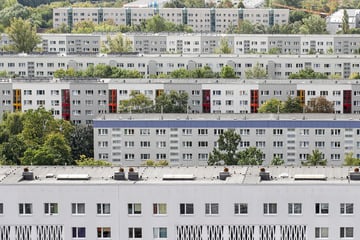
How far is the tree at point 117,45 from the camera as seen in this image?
6031 cm

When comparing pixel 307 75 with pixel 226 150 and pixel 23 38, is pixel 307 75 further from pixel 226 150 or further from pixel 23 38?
pixel 226 150

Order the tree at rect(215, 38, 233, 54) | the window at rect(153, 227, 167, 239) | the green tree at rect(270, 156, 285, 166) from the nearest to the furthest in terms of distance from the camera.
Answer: the window at rect(153, 227, 167, 239) → the green tree at rect(270, 156, 285, 166) → the tree at rect(215, 38, 233, 54)

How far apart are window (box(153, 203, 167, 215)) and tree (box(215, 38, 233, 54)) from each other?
39798 millimetres

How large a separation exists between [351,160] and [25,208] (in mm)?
14355

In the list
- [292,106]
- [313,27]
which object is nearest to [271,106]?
[292,106]

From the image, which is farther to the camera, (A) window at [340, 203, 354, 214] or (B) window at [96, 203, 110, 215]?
(B) window at [96, 203, 110, 215]

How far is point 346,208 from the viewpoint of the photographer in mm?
19844

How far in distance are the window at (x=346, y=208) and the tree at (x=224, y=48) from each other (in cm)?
3995

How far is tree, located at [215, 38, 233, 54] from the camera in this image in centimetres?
5981

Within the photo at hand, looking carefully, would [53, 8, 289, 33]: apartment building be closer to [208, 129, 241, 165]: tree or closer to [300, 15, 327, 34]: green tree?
[300, 15, 327, 34]: green tree

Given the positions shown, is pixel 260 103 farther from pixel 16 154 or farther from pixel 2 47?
pixel 2 47

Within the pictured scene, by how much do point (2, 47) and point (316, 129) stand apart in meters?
29.0

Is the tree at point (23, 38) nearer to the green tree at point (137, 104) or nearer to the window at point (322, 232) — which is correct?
the green tree at point (137, 104)

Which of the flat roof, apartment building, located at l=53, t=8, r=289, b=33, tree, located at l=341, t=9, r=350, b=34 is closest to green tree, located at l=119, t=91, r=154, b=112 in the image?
the flat roof
